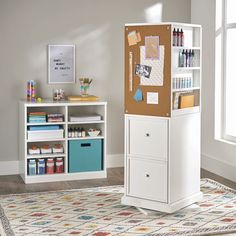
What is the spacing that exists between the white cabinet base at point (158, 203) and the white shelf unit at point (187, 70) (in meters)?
0.78

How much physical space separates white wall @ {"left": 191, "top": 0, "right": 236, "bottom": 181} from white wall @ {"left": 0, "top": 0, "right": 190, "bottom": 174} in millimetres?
452

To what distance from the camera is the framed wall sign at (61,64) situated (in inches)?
Answer: 250

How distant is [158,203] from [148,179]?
22cm

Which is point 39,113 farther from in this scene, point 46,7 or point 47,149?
point 46,7

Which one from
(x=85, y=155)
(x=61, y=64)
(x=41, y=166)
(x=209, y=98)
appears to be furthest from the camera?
(x=209, y=98)

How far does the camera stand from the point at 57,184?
5.84 metres

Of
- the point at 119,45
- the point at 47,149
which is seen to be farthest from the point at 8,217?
the point at 119,45

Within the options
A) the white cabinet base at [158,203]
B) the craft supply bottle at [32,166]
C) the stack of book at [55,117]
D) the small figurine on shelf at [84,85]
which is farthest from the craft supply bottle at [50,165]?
the white cabinet base at [158,203]

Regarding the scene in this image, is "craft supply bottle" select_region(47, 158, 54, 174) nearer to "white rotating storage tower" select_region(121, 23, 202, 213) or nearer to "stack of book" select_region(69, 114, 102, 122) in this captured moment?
"stack of book" select_region(69, 114, 102, 122)

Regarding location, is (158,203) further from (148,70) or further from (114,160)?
(114,160)

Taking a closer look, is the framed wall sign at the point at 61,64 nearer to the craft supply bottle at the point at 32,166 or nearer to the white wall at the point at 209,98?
the craft supply bottle at the point at 32,166

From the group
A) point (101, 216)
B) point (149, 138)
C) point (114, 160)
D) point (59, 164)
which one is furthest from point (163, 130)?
point (114, 160)

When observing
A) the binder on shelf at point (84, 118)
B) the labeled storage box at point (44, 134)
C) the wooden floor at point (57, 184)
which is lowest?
the wooden floor at point (57, 184)

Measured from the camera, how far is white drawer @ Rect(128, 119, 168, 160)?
468 cm
